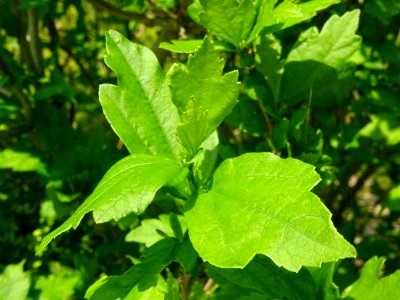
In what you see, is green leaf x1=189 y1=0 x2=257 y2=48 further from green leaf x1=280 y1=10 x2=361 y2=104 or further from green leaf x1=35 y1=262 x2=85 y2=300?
green leaf x1=35 y1=262 x2=85 y2=300

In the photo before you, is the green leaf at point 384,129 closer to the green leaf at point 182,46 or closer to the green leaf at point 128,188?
the green leaf at point 182,46

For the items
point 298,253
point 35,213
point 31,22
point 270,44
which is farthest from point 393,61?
point 35,213

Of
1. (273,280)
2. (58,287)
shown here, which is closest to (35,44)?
(58,287)

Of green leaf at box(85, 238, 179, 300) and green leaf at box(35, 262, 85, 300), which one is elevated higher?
green leaf at box(85, 238, 179, 300)

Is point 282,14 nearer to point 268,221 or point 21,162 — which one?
point 268,221

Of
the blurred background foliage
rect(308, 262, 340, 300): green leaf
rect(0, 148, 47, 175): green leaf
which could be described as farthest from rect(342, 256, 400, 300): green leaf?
rect(0, 148, 47, 175): green leaf

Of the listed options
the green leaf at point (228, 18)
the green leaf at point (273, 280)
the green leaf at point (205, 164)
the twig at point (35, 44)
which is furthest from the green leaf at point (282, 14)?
the twig at point (35, 44)
